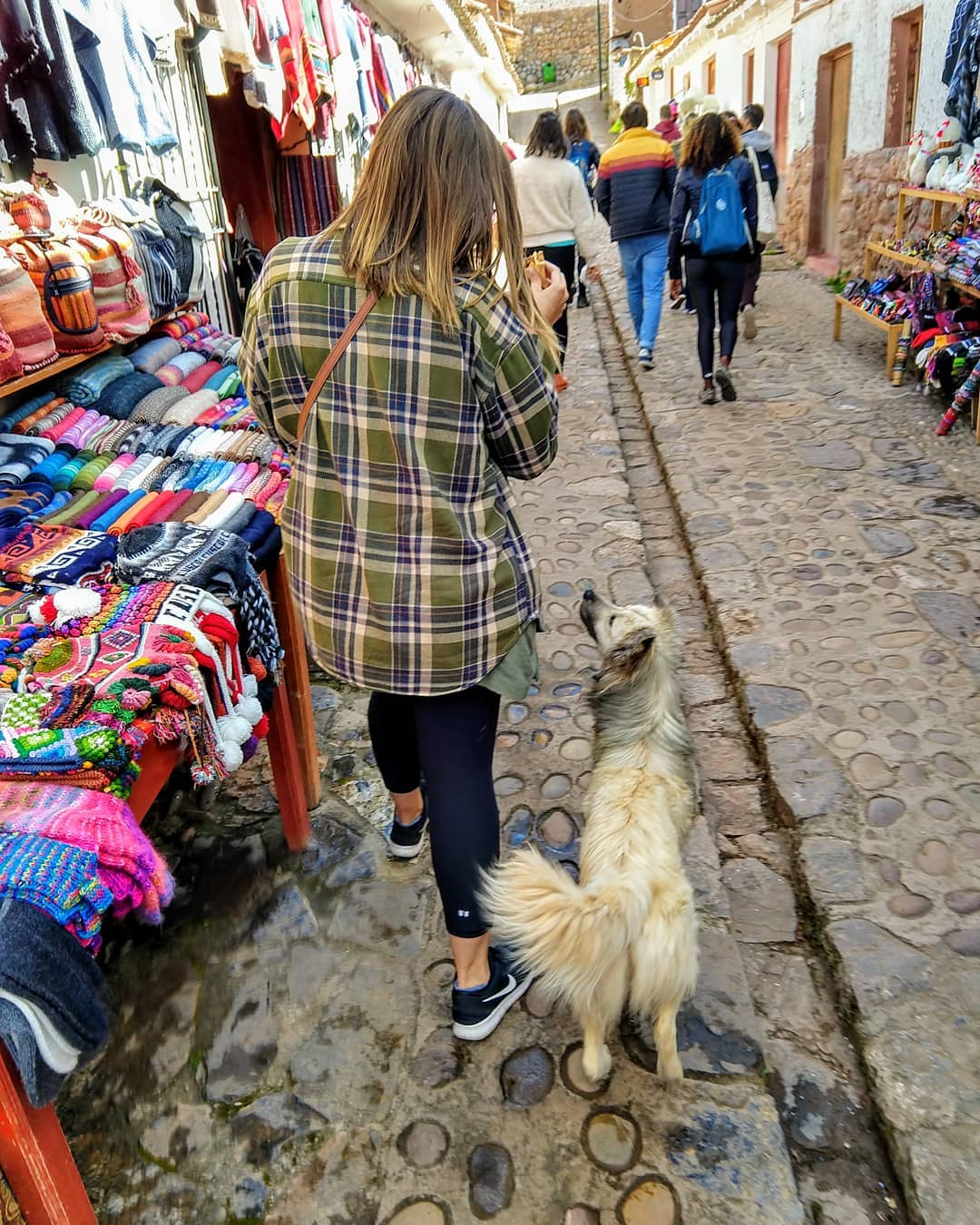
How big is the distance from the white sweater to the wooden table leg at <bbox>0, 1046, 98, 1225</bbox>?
5.96m

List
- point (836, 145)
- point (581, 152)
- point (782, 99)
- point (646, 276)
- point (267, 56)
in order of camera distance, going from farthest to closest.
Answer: point (782, 99), point (581, 152), point (836, 145), point (646, 276), point (267, 56)

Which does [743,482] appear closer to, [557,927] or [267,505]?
[267,505]

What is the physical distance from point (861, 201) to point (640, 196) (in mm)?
3685

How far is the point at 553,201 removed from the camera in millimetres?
6160

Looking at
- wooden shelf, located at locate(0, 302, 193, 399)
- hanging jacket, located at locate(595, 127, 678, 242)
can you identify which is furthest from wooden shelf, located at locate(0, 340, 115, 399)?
hanging jacket, located at locate(595, 127, 678, 242)

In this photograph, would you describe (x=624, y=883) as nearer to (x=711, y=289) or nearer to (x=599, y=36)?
(x=711, y=289)

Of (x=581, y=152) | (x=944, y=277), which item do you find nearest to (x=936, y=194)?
(x=944, y=277)

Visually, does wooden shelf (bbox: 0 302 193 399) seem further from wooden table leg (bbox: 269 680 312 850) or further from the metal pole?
the metal pole

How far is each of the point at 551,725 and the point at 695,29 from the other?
17779 mm

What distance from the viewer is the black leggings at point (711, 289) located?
6109 mm

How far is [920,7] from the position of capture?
296 inches

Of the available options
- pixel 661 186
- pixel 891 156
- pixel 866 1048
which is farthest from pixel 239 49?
pixel 891 156

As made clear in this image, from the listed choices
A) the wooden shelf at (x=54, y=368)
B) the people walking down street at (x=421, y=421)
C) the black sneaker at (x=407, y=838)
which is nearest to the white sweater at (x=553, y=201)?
the wooden shelf at (x=54, y=368)

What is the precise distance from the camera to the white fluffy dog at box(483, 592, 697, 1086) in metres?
1.63
